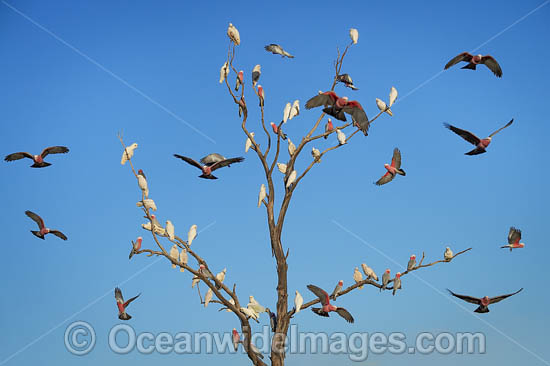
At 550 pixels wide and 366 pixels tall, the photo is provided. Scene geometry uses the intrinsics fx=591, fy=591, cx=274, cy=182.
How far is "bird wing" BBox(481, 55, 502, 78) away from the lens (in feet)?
14.5

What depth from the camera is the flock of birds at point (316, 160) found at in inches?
161

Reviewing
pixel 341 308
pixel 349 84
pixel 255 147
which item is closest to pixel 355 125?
pixel 349 84

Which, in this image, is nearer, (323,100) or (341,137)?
(323,100)

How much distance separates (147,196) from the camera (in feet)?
13.5

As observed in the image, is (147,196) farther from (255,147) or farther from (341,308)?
(341,308)

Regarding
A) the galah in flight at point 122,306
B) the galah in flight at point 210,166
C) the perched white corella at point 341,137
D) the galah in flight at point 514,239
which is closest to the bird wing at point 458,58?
the perched white corella at point 341,137

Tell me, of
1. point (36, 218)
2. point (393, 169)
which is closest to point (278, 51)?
point (393, 169)

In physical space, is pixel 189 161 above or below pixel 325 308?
above

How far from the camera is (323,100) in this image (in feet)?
13.3

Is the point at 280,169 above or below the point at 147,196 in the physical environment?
above

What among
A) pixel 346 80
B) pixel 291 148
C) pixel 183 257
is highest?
pixel 346 80

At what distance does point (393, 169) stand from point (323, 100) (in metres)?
0.89

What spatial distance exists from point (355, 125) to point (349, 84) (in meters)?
0.45

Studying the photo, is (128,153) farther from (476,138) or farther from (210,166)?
(476,138)
